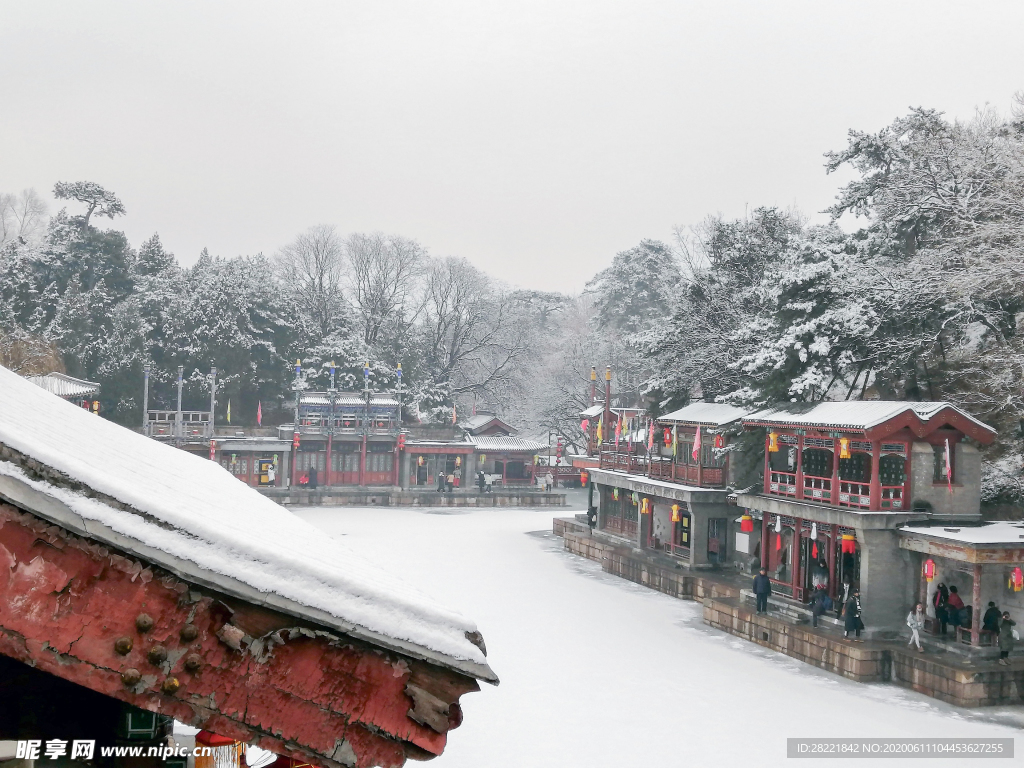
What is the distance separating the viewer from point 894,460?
18.9m

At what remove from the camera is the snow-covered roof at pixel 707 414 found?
24562 mm

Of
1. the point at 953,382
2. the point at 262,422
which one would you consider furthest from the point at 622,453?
the point at 262,422

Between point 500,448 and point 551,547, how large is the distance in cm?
1491

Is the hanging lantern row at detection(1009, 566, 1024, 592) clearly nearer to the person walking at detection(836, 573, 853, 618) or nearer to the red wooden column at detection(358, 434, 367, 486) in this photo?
the person walking at detection(836, 573, 853, 618)

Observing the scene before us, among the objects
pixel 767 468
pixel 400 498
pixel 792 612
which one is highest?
pixel 767 468

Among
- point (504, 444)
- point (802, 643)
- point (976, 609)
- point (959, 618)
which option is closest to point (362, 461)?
point (504, 444)

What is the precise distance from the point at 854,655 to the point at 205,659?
16813 millimetres

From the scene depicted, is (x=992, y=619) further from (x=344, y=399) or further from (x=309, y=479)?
(x=344, y=399)

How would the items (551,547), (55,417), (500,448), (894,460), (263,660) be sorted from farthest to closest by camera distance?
(500,448)
(551,547)
(894,460)
(55,417)
(263,660)

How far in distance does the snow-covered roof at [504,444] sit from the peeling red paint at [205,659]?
Answer: 43654 mm

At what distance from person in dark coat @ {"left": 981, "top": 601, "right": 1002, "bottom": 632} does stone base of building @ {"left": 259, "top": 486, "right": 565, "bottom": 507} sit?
28092 mm

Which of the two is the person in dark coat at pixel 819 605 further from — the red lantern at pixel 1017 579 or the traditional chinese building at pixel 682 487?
the traditional chinese building at pixel 682 487

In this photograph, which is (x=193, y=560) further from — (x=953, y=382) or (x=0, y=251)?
(x=0, y=251)

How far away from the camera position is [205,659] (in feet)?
4.59
